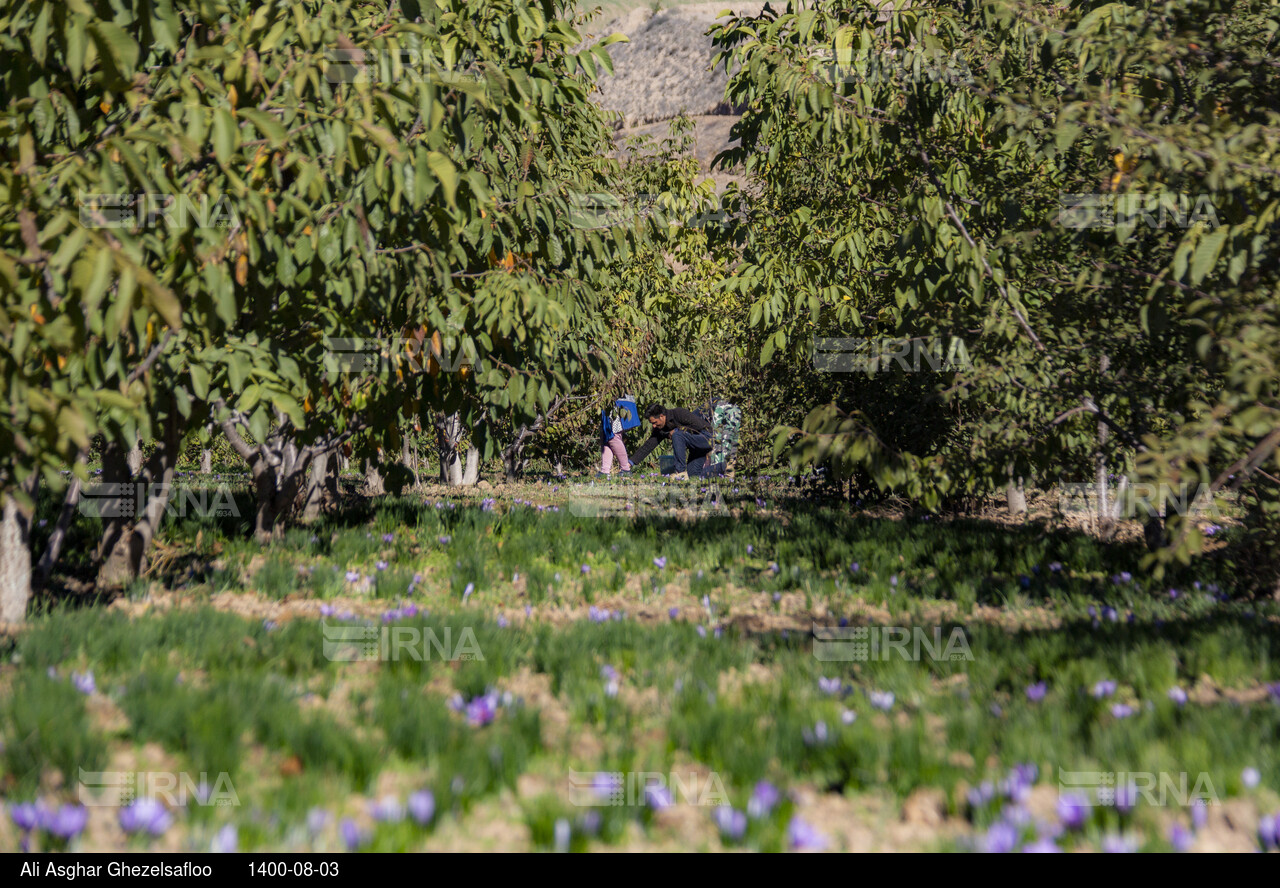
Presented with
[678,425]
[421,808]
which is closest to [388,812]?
[421,808]

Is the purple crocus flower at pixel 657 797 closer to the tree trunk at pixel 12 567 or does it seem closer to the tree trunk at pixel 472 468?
the tree trunk at pixel 12 567

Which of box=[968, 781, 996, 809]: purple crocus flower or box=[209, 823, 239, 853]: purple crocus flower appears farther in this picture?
box=[968, 781, 996, 809]: purple crocus flower

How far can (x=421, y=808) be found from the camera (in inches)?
82.2

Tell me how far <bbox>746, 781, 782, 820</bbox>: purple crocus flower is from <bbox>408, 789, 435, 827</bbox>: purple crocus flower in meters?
0.82

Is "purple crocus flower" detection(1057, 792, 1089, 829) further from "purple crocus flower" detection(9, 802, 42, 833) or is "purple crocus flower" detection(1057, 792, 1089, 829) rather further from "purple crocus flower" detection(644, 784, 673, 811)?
"purple crocus flower" detection(9, 802, 42, 833)

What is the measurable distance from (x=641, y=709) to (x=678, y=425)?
455 inches

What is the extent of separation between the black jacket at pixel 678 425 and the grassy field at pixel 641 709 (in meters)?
8.70

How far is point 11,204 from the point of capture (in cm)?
288

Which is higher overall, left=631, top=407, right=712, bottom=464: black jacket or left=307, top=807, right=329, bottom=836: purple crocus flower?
left=307, top=807, right=329, bottom=836: purple crocus flower

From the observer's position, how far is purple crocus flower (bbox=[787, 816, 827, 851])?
6.56 ft

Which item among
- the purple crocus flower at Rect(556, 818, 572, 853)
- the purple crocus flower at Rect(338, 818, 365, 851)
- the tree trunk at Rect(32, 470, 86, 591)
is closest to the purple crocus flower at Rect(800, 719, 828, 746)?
the purple crocus flower at Rect(556, 818, 572, 853)

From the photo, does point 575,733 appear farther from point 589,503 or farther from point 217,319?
point 589,503

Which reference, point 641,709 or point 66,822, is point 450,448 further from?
point 66,822
